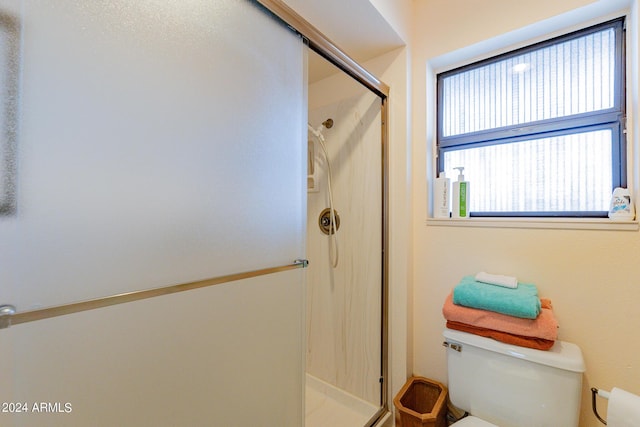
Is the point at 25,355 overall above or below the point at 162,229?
below

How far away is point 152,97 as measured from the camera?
0.57 m

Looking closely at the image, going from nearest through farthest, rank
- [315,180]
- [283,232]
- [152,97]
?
[152,97], [283,232], [315,180]

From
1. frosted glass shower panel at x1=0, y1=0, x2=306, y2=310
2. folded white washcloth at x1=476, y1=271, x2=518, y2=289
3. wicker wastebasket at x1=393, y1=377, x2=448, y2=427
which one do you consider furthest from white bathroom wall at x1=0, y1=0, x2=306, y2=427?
folded white washcloth at x1=476, y1=271, x2=518, y2=289

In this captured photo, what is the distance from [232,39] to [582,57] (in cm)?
149

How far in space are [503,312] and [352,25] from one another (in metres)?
1.39

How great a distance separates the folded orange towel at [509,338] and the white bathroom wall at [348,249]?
46cm

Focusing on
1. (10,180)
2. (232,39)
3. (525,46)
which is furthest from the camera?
(525,46)

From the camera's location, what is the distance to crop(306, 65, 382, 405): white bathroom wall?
4.93 feet

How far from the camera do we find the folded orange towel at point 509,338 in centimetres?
98

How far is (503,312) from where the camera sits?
1.03m

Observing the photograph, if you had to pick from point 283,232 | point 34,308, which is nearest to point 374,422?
point 283,232

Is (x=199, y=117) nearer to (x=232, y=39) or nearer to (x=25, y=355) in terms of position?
(x=232, y=39)

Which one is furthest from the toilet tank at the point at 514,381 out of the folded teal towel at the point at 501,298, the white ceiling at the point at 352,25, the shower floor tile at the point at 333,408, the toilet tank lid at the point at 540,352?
the white ceiling at the point at 352,25

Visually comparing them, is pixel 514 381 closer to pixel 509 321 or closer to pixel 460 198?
pixel 509 321
